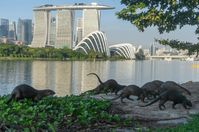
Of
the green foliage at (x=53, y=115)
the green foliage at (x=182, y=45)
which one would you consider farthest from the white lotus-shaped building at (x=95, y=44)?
the green foliage at (x=53, y=115)

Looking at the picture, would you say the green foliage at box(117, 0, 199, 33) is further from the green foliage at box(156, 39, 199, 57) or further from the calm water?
the calm water

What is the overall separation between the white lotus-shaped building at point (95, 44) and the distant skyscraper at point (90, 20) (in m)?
28.7

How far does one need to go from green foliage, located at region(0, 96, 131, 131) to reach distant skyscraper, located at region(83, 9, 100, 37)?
529 ft

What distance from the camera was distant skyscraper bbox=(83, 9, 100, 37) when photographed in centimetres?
17240

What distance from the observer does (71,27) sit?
7175 inches

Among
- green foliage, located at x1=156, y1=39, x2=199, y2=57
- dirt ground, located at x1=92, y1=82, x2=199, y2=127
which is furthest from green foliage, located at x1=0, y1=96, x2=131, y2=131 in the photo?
green foliage, located at x1=156, y1=39, x2=199, y2=57

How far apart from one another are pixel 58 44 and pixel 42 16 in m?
27.8

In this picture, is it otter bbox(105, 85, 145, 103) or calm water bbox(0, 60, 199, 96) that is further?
calm water bbox(0, 60, 199, 96)

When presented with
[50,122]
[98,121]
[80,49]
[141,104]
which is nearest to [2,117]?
[50,122]

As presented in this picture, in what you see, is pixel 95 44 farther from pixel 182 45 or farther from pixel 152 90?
pixel 152 90

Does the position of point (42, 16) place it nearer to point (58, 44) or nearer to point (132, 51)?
point (58, 44)

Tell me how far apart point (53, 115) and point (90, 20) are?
17333cm

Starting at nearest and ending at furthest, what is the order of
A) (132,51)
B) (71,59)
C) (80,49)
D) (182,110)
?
(182,110) < (71,59) < (80,49) < (132,51)

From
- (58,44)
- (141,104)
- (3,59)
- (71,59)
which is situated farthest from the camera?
(58,44)
